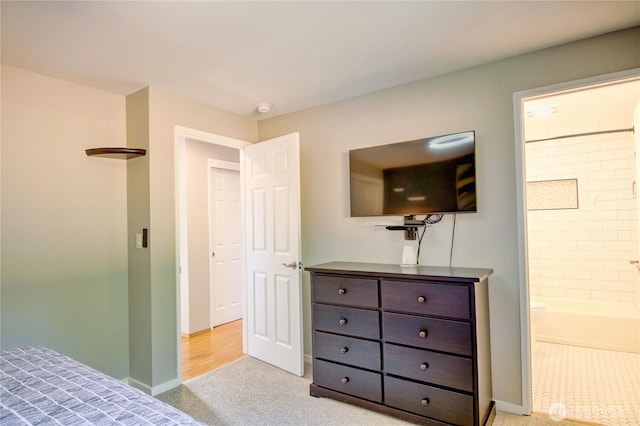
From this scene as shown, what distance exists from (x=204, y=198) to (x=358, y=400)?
3.03 metres

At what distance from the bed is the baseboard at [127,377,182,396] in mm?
1224

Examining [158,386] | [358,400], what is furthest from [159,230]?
[358,400]

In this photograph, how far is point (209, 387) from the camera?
270 cm

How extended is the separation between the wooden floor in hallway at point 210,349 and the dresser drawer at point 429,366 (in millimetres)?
1775

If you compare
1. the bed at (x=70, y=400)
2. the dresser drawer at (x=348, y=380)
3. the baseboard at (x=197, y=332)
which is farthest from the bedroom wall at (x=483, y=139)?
the baseboard at (x=197, y=332)

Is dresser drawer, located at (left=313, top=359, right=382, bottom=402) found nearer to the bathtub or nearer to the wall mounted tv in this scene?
the wall mounted tv

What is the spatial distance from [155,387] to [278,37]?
2.66 meters

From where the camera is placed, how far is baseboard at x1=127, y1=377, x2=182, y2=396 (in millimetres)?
2580

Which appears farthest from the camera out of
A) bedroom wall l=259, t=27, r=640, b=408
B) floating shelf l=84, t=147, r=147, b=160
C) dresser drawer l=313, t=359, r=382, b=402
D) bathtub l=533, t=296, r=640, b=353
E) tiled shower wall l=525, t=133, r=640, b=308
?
tiled shower wall l=525, t=133, r=640, b=308

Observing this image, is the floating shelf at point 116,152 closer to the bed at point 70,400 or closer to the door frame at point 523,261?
the bed at point 70,400

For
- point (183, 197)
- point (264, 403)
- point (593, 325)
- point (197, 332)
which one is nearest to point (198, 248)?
point (183, 197)

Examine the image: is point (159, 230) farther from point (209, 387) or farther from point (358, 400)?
point (358, 400)

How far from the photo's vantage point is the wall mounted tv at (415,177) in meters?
2.32

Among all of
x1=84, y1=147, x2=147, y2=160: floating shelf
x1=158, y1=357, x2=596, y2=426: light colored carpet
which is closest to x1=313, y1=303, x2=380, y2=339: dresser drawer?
x1=158, y1=357, x2=596, y2=426: light colored carpet
